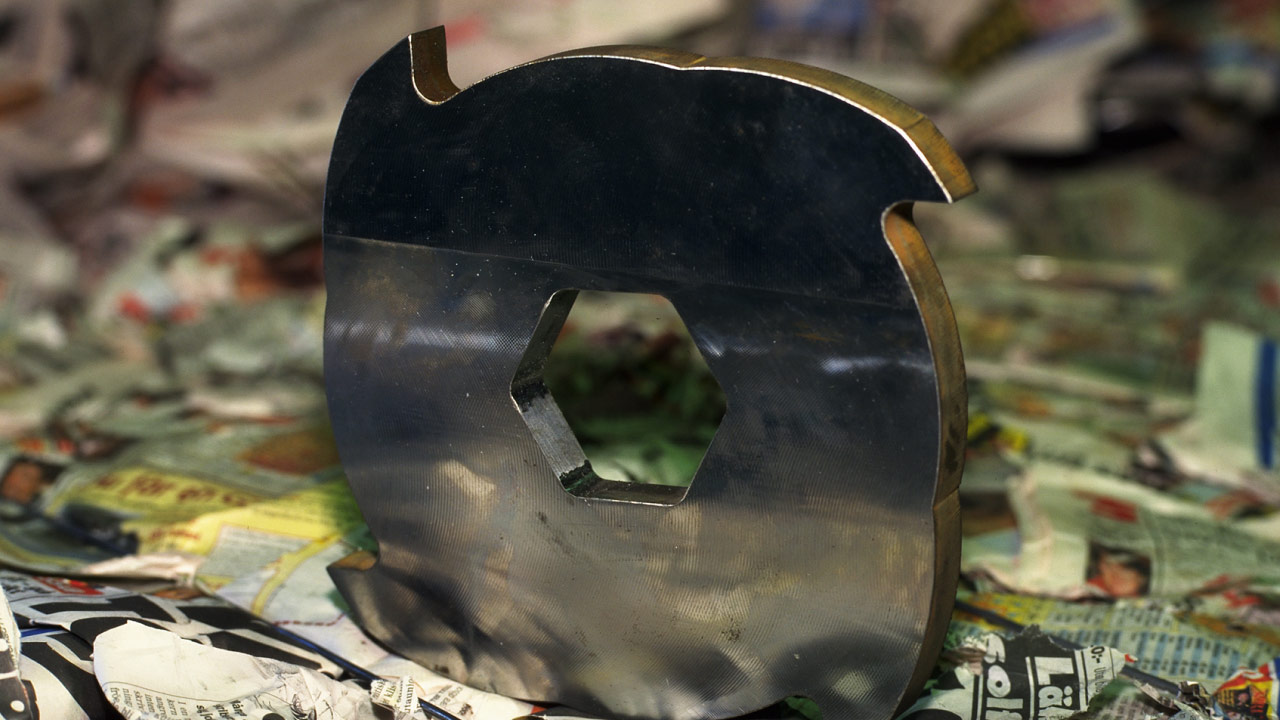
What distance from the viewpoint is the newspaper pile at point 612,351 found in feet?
2.52

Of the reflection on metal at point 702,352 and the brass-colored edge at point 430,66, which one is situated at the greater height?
the brass-colored edge at point 430,66

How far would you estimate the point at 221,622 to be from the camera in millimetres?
809

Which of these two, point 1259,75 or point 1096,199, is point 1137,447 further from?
point 1259,75

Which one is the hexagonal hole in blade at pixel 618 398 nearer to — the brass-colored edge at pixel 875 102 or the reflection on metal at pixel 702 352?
the reflection on metal at pixel 702 352

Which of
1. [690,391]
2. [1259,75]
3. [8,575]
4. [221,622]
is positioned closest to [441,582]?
[221,622]

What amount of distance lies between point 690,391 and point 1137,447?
474 mm

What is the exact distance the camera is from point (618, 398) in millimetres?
1199

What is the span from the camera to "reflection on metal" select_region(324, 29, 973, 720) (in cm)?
61

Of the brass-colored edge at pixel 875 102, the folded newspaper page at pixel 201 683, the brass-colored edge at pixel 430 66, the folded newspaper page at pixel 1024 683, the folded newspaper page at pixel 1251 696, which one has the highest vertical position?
the brass-colored edge at pixel 430 66

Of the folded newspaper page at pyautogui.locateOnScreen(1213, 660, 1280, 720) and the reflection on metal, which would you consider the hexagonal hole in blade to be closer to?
the reflection on metal

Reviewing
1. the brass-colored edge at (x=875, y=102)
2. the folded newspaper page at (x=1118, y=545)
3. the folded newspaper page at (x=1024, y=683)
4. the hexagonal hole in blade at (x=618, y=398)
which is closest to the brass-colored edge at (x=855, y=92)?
the brass-colored edge at (x=875, y=102)

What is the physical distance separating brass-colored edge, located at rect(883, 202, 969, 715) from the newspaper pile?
135 millimetres

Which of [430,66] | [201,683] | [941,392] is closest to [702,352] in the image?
[941,392]

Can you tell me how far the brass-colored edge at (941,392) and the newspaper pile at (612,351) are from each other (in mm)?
135
